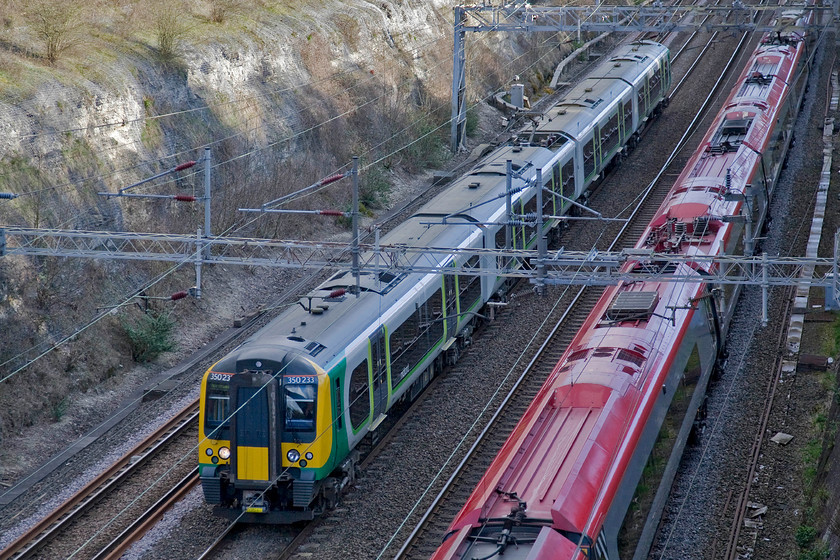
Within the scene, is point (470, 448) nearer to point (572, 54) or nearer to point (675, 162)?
point (675, 162)

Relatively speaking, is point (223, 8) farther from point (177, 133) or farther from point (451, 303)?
point (451, 303)

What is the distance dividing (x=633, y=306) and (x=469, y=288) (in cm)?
601

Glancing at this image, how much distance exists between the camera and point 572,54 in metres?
51.5

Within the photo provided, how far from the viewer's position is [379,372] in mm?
17641

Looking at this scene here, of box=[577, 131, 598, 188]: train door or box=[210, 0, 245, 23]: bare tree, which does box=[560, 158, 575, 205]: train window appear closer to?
box=[577, 131, 598, 188]: train door

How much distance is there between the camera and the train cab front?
15.4m

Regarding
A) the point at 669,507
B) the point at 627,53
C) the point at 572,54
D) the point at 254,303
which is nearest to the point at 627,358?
the point at 669,507

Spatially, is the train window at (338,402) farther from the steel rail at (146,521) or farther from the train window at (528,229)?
the train window at (528,229)

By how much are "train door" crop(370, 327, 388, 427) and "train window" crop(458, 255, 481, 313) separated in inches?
169

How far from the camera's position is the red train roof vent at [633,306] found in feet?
54.4

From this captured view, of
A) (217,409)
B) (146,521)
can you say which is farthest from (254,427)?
(146,521)

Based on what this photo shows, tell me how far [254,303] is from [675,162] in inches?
674

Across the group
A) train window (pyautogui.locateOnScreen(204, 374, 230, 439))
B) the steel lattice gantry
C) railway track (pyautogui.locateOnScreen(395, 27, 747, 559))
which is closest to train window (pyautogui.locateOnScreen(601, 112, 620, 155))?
railway track (pyautogui.locateOnScreen(395, 27, 747, 559))

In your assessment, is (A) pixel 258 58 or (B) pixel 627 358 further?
(A) pixel 258 58
